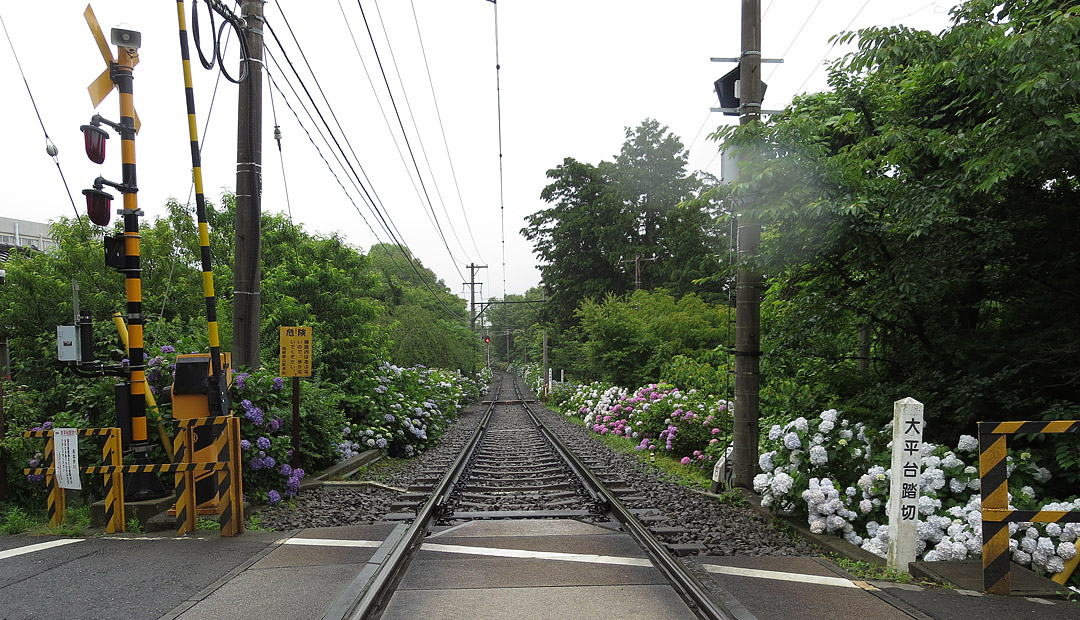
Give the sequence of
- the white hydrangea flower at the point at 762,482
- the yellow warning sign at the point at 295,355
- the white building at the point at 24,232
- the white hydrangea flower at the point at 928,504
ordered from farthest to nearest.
Result: 1. the white building at the point at 24,232
2. the yellow warning sign at the point at 295,355
3. the white hydrangea flower at the point at 762,482
4. the white hydrangea flower at the point at 928,504

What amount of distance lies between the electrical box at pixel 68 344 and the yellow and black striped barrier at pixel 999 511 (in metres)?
7.79

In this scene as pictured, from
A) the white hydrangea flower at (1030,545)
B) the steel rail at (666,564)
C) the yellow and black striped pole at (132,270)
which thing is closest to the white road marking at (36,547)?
the yellow and black striped pole at (132,270)

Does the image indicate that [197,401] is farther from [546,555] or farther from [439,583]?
[546,555]

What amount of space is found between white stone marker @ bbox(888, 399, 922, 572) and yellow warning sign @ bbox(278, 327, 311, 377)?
6.72 m

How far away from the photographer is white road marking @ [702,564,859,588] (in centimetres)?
474

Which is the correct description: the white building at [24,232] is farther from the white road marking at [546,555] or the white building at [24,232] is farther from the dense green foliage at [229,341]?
the white road marking at [546,555]

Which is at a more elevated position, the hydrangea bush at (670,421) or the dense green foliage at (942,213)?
the dense green foliage at (942,213)

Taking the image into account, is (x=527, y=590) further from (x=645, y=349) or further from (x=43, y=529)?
(x=645, y=349)

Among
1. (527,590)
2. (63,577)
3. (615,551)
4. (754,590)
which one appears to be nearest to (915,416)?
(754,590)

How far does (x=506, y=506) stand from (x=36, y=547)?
440cm

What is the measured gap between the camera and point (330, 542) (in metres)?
5.84

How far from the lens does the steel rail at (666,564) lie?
13.3ft

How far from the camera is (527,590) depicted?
180 inches

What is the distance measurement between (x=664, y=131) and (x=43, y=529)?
3479cm
